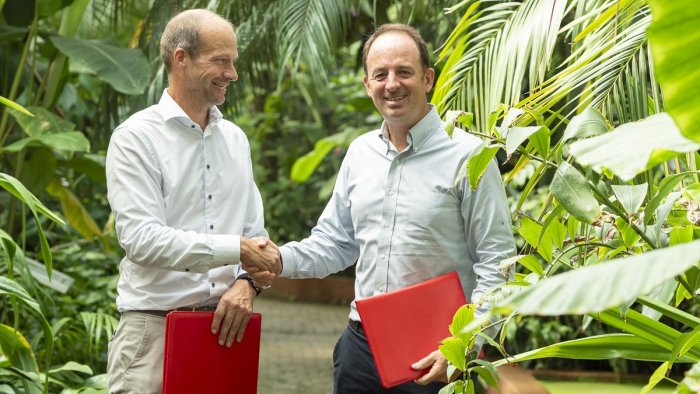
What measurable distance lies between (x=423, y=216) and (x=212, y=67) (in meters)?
0.72

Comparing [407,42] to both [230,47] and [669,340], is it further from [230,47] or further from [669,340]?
[669,340]

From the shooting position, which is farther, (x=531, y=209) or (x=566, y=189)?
(x=531, y=209)

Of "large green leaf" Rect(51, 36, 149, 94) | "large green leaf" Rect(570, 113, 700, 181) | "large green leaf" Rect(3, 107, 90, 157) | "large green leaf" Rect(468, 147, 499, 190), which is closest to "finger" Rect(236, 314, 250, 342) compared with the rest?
"large green leaf" Rect(468, 147, 499, 190)

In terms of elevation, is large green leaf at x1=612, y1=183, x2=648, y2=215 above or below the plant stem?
below

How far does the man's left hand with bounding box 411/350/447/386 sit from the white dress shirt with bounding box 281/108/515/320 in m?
0.19

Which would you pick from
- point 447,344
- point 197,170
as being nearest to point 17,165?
point 197,170

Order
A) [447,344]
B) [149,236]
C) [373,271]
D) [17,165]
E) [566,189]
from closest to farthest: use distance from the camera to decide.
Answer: [566,189]
[447,344]
[149,236]
[373,271]
[17,165]

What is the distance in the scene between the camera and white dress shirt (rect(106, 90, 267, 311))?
9.18 ft

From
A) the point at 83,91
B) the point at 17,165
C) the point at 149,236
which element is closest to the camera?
the point at 149,236

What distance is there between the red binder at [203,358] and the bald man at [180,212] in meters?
0.03

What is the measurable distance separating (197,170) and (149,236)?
300 mm

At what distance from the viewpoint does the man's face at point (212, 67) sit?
116 inches

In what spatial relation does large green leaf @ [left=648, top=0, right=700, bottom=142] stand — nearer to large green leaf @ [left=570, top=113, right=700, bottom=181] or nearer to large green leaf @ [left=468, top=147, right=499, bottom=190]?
large green leaf @ [left=570, top=113, right=700, bottom=181]

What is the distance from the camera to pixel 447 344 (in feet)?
7.45
